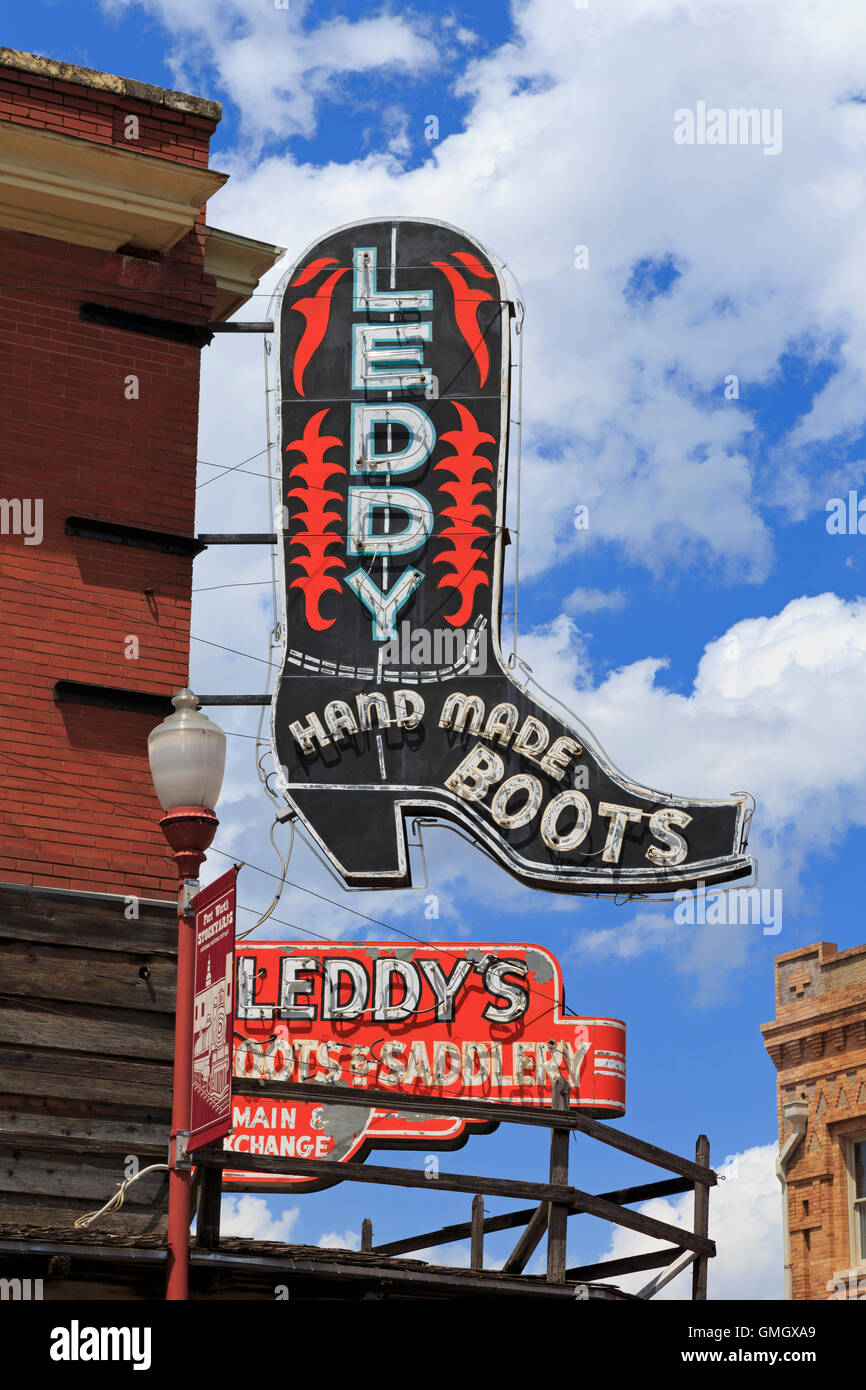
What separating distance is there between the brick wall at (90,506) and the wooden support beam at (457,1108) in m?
1.96

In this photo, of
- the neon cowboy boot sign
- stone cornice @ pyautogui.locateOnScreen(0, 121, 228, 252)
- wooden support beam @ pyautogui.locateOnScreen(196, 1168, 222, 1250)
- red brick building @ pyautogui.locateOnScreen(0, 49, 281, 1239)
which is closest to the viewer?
wooden support beam @ pyautogui.locateOnScreen(196, 1168, 222, 1250)

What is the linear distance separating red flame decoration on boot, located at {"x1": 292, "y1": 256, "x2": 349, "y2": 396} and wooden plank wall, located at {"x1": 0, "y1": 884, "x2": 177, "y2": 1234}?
225 inches

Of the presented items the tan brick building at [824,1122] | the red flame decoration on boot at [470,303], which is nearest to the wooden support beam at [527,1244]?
the red flame decoration on boot at [470,303]

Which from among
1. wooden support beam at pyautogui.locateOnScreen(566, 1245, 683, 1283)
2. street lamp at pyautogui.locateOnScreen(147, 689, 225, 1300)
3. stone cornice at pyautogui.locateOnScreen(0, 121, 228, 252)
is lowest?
wooden support beam at pyautogui.locateOnScreen(566, 1245, 683, 1283)

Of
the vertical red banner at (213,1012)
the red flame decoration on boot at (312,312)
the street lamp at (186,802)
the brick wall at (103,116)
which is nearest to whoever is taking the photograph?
the vertical red banner at (213,1012)

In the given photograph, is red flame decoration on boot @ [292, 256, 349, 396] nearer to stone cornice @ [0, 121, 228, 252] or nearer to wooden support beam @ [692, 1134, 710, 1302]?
stone cornice @ [0, 121, 228, 252]

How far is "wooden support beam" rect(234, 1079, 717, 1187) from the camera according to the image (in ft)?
39.4

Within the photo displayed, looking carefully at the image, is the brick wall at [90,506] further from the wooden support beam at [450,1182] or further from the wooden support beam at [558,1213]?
the wooden support beam at [558,1213]

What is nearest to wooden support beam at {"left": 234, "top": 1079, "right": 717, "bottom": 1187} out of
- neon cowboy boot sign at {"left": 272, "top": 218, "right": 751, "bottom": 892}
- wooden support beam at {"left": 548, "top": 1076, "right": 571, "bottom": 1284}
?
wooden support beam at {"left": 548, "top": 1076, "right": 571, "bottom": 1284}

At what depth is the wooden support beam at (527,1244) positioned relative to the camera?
527 inches

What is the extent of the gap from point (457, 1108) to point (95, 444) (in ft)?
18.1

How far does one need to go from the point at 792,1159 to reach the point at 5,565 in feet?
47.7

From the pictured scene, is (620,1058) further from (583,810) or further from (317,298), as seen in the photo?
(317,298)

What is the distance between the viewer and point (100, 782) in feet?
43.9
